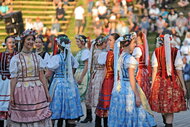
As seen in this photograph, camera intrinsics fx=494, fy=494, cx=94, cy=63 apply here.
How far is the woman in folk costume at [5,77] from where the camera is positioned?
321 inches

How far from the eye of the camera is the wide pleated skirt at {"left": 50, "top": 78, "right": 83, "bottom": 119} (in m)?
8.52

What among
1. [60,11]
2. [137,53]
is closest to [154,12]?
[60,11]

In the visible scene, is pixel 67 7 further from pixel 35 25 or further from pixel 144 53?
pixel 144 53

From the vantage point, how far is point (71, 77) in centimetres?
866

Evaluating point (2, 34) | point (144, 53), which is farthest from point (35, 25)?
point (144, 53)

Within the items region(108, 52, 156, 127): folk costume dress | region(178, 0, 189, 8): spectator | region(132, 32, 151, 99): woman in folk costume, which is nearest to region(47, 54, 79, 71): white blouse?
region(108, 52, 156, 127): folk costume dress

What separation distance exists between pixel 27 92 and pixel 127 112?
1.46m

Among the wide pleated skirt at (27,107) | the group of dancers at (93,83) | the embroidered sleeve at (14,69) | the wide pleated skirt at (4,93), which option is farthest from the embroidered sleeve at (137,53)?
the embroidered sleeve at (14,69)

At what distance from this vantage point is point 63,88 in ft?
28.2

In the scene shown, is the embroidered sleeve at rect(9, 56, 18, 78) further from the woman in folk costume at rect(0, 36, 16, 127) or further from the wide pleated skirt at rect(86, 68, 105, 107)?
the wide pleated skirt at rect(86, 68, 105, 107)

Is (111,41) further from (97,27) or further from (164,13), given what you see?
(164,13)

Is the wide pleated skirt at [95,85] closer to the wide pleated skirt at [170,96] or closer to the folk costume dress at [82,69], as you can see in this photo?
the folk costume dress at [82,69]

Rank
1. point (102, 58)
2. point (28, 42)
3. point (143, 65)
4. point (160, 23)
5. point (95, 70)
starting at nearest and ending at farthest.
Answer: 1. point (28, 42)
2. point (102, 58)
3. point (95, 70)
4. point (143, 65)
5. point (160, 23)

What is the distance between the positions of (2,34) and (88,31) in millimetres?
4293
